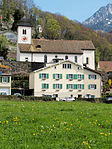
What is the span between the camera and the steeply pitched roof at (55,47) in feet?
203

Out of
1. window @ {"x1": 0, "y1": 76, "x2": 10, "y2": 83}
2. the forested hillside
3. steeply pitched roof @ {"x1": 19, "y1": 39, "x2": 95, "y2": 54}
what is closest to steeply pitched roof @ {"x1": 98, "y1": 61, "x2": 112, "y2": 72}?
the forested hillside

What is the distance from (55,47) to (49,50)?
6.94 feet

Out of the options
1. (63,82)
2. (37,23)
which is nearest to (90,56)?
(63,82)

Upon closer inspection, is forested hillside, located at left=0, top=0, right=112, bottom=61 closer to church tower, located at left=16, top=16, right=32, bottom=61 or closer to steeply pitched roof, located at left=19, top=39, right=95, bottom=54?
steeply pitched roof, located at left=19, top=39, right=95, bottom=54

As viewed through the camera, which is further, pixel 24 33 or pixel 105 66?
pixel 105 66

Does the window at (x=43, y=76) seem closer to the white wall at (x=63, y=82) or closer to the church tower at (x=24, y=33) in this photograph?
the white wall at (x=63, y=82)

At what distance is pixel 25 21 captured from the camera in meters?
69.6

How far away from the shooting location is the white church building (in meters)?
61.1

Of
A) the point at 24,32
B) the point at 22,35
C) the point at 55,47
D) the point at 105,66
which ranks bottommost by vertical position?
the point at 105,66

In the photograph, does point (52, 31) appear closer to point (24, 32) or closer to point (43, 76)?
→ point (24, 32)

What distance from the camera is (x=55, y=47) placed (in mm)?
63594

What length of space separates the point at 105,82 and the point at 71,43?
40.7ft

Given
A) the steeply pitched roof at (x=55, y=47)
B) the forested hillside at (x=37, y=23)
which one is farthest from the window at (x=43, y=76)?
the forested hillside at (x=37, y=23)

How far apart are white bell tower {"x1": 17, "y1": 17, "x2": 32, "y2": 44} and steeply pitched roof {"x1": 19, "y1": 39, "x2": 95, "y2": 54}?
84.7 inches
